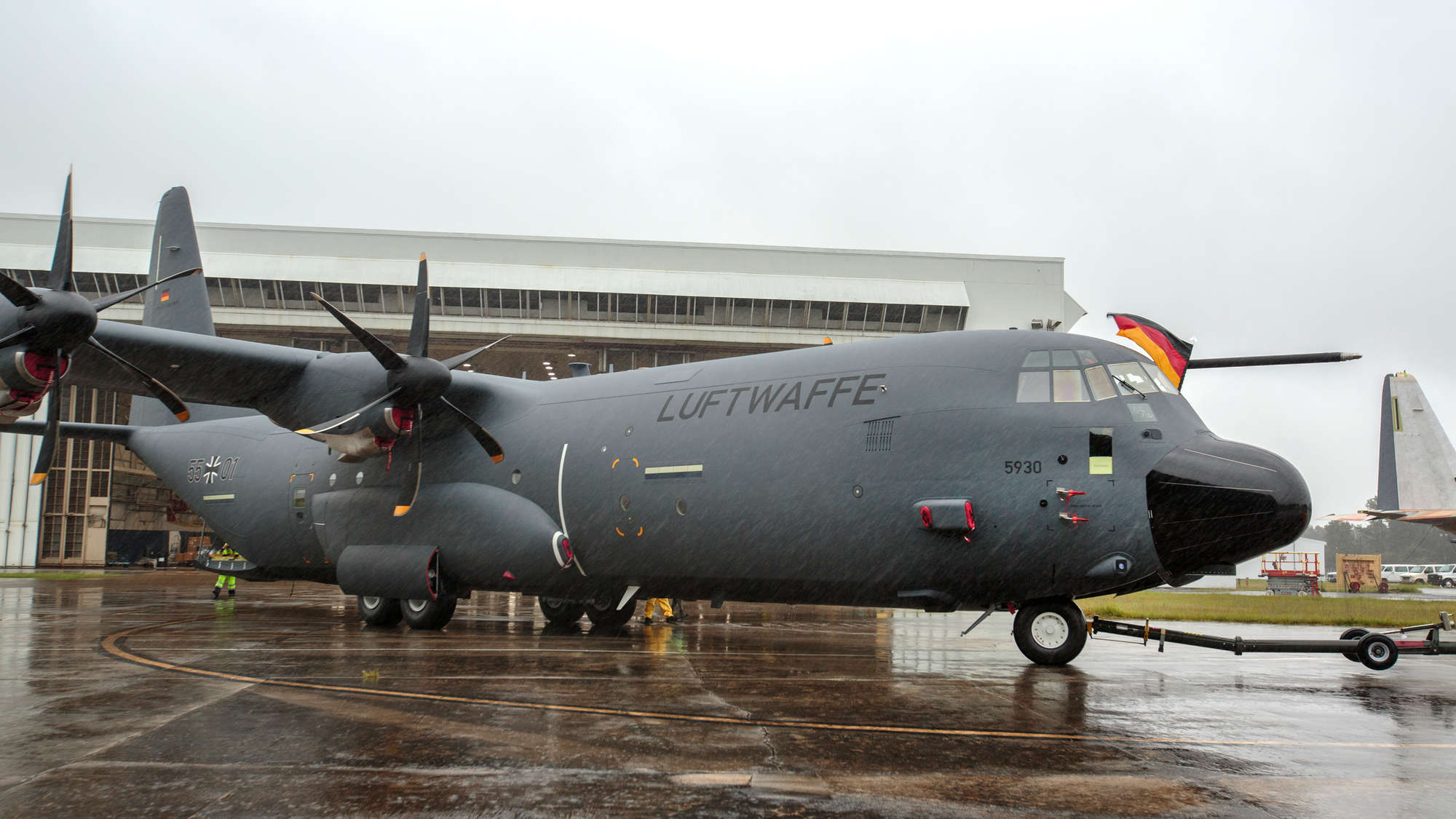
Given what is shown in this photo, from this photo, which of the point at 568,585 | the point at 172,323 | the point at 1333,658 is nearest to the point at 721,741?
the point at 568,585

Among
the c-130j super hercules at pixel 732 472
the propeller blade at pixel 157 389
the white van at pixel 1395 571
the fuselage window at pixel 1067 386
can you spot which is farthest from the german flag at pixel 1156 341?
the white van at pixel 1395 571

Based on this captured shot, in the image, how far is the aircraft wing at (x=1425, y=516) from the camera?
2584cm

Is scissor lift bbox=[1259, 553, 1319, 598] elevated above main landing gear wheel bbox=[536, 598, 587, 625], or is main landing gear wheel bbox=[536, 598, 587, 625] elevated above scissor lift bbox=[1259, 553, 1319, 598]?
main landing gear wheel bbox=[536, 598, 587, 625]

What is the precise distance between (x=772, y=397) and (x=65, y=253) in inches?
378

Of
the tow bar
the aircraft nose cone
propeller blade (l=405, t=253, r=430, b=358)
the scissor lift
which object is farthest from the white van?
propeller blade (l=405, t=253, r=430, b=358)

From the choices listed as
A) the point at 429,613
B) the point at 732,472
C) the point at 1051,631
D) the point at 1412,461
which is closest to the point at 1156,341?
the point at 1051,631

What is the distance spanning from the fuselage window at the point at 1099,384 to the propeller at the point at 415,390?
27.2 feet

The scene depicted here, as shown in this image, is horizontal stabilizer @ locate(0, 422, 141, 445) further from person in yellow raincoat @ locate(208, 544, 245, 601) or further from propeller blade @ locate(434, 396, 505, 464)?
propeller blade @ locate(434, 396, 505, 464)

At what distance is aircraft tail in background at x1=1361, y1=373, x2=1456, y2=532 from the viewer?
86.7 feet

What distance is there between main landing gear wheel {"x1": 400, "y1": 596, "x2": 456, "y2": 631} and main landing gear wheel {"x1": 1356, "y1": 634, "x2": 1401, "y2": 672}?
44.2 ft

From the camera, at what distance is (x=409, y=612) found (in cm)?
1664

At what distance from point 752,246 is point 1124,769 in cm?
3306

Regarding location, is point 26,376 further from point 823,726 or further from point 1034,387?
point 1034,387

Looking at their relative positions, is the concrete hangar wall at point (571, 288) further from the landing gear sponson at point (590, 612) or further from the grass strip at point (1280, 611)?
the landing gear sponson at point (590, 612)
